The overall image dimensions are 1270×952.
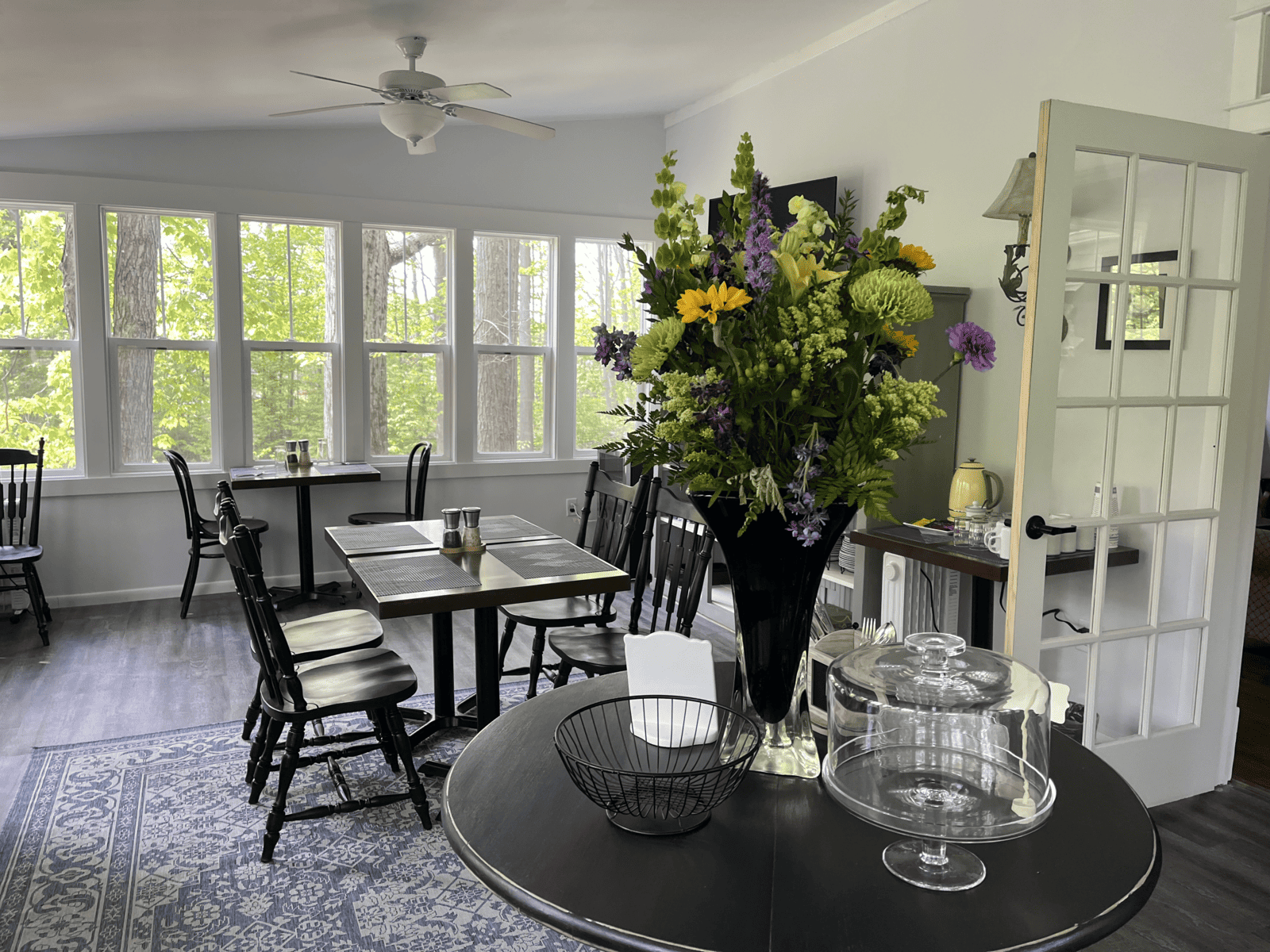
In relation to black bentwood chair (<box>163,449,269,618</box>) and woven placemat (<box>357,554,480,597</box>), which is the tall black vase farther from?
black bentwood chair (<box>163,449,269,618</box>)

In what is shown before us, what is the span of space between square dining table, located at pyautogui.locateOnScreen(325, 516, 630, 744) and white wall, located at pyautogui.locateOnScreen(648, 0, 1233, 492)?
1.76 metres

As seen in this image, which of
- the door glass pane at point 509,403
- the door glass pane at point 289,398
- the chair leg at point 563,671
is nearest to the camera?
the chair leg at point 563,671

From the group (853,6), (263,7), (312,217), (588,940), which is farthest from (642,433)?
(312,217)

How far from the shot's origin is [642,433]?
1.23 meters

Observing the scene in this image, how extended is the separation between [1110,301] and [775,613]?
5.68 feet

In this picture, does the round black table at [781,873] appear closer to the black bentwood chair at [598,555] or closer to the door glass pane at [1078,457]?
the door glass pane at [1078,457]

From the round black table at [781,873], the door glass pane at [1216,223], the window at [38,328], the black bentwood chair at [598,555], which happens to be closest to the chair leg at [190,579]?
the window at [38,328]

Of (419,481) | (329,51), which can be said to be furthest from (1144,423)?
(419,481)

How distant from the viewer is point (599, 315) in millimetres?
6199

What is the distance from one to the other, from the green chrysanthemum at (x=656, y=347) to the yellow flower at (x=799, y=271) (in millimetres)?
149

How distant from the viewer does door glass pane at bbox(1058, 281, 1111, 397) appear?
7.86ft

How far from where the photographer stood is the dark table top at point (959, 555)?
256 centimetres

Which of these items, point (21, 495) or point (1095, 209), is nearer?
point (1095, 209)

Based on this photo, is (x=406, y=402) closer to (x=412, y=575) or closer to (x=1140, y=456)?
(x=412, y=575)
